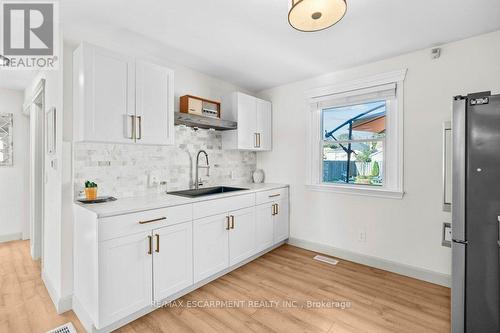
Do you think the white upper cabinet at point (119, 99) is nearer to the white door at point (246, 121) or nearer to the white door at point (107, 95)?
the white door at point (107, 95)

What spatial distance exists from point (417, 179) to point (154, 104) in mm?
2875

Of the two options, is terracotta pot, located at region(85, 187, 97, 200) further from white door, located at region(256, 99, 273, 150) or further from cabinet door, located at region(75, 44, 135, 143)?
white door, located at region(256, 99, 273, 150)

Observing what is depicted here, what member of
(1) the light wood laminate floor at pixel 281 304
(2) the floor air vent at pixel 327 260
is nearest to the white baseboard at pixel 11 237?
(1) the light wood laminate floor at pixel 281 304

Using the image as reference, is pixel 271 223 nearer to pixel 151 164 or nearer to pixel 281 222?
pixel 281 222

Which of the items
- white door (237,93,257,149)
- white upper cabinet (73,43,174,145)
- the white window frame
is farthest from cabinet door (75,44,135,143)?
the white window frame

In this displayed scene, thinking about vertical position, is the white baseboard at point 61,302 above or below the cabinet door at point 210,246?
below

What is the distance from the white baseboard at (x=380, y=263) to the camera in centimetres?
255

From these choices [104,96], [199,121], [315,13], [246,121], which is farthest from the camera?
[246,121]

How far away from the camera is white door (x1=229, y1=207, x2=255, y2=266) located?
9.07 feet

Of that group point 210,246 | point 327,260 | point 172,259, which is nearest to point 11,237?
point 172,259

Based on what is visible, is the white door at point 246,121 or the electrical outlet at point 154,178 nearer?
the electrical outlet at point 154,178

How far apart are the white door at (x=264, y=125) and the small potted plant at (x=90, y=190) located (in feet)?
7.14

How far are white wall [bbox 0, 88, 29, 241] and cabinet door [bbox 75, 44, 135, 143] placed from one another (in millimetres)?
2807

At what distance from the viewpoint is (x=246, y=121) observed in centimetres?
345
